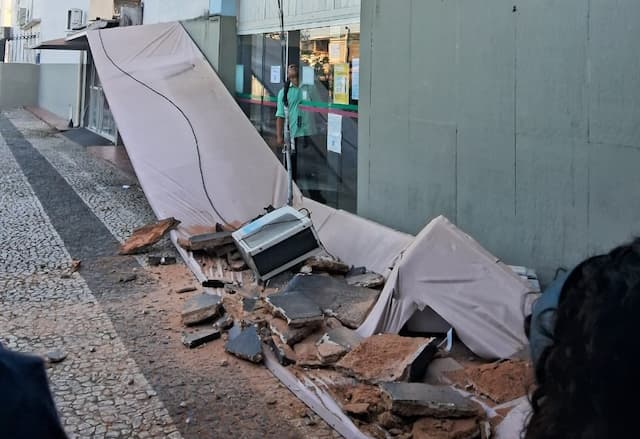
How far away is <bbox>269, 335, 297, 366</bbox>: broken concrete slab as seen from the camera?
382 centimetres

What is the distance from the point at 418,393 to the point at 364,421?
32cm

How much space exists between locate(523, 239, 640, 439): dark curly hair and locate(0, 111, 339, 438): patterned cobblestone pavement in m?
2.47

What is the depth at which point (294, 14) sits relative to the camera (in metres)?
7.98

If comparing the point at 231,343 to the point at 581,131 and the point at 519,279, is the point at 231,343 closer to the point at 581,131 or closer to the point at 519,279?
the point at 519,279

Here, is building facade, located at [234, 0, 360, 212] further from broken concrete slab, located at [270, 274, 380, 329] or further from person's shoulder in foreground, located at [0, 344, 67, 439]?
person's shoulder in foreground, located at [0, 344, 67, 439]

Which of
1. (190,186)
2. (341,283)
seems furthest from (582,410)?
(190,186)

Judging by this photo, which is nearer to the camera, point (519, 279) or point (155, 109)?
point (519, 279)

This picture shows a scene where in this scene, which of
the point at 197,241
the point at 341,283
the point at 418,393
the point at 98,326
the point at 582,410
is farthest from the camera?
the point at 197,241

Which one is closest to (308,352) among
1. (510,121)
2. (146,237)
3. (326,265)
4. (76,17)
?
(326,265)

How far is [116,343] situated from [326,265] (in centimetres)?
189

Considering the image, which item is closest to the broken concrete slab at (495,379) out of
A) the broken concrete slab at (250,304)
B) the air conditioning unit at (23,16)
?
the broken concrete slab at (250,304)

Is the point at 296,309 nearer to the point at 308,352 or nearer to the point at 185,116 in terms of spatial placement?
the point at 308,352

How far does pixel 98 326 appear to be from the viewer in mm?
4449

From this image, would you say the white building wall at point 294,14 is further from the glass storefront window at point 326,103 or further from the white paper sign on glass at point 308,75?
the white paper sign on glass at point 308,75
